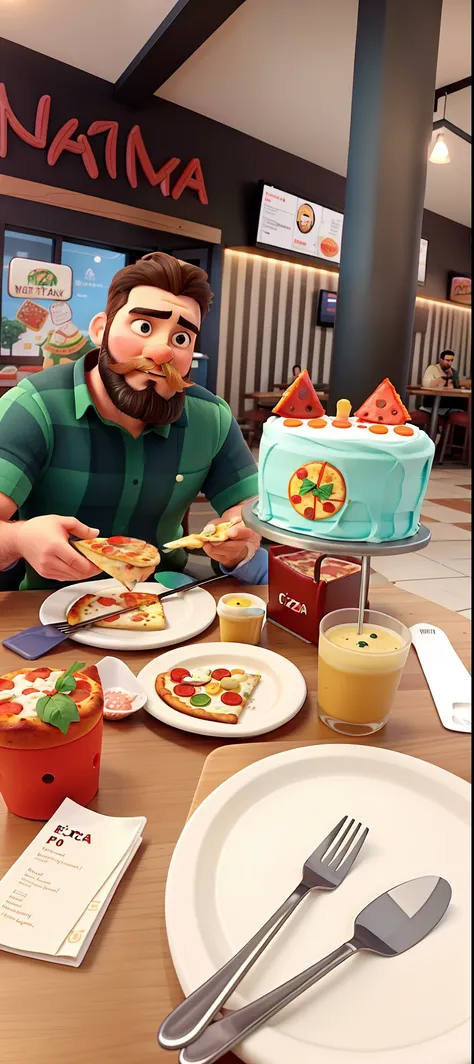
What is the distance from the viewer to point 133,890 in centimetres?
67

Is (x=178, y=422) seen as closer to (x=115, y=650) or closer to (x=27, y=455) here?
(x=27, y=455)

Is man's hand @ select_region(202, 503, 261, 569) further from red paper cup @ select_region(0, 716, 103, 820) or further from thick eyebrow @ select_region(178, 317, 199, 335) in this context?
red paper cup @ select_region(0, 716, 103, 820)

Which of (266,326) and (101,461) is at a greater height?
(266,326)

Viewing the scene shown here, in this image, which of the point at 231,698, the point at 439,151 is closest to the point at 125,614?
the point at 231,698

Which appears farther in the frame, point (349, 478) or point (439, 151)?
point (439, 151)

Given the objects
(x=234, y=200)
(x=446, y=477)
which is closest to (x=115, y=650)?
(x=234, y=200)

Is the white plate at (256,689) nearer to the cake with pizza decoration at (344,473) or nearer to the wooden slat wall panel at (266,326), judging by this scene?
the cake with pizza decoration at (344,473)

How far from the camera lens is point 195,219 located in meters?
6.82

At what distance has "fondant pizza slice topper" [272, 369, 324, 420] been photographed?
1.14m

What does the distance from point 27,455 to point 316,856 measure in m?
1.20

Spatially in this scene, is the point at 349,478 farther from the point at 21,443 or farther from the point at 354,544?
the point at 21,443

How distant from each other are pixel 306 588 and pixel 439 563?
11.9ft

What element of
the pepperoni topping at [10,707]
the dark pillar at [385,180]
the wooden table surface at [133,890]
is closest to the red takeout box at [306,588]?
the wooden table surface at [133,890]

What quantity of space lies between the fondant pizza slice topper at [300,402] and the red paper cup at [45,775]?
2.02 ft
